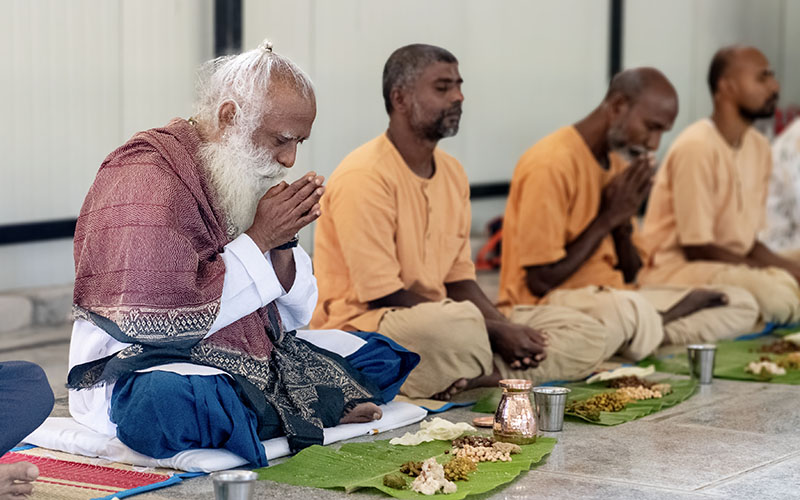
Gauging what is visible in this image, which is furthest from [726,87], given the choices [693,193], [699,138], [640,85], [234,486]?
[234,486]

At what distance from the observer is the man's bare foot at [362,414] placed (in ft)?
14.3

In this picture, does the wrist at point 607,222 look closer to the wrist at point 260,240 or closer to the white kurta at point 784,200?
the wrist at point 260,240

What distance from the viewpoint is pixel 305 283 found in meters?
4.31

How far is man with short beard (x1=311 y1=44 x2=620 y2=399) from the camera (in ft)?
16.6

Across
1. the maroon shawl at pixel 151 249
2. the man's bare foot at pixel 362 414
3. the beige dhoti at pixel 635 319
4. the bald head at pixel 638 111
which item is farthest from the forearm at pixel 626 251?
the maroon shawl at pixel 151 249

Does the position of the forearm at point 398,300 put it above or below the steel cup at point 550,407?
above

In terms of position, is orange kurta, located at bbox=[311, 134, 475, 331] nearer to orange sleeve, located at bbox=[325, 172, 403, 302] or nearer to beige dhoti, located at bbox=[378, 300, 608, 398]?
orange sleeve, located at bbox=[325, 172, 403, 302]

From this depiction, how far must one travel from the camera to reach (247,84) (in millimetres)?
4086

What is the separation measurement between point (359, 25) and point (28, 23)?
8.83ft

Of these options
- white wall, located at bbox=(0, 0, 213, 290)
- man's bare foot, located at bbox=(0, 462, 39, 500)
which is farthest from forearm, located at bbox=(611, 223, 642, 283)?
man's bare foot, located at bbox=(0, 462, 39, 500)

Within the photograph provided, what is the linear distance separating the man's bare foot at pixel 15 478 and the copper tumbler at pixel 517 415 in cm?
163

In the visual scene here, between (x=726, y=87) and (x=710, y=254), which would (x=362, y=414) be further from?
(x=726, y=87)

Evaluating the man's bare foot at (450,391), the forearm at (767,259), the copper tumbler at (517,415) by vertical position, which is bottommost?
the man's bare foot at (450,391)

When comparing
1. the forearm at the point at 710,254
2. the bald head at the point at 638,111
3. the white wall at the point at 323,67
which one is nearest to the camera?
the bald head at the point at 638,111
